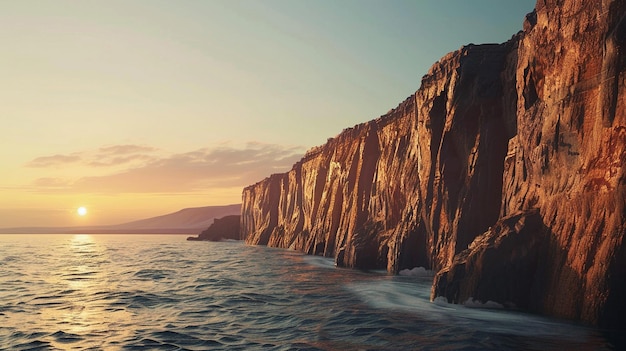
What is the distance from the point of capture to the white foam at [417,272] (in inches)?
1478

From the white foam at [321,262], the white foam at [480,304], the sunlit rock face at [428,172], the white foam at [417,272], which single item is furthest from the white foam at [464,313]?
the white foam at [321,262]

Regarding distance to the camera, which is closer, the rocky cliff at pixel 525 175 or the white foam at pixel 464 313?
the white foam at pixel 464 313

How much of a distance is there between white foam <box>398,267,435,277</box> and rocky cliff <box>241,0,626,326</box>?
602 millimetres

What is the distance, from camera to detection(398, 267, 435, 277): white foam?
123ft

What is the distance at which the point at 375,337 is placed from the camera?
16.5m

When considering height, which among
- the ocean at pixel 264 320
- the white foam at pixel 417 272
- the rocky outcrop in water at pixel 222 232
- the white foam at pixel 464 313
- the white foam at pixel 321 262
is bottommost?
the ocean at pixel 264 320

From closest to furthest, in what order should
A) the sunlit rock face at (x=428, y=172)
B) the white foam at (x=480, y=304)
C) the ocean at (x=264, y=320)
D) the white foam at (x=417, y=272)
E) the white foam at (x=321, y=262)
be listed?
the ocean at (x=264, y=320) < the white foam at (x=480, y=304) < the sunlit rock face at (x=428, y=172) < the white foam at (x=417, y=272) < the white foam at (x=321, y=262)

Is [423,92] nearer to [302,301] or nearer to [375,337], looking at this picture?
[302,301]

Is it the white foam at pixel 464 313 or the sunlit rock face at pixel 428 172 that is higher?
the sunlit rock face at pixel 428 172

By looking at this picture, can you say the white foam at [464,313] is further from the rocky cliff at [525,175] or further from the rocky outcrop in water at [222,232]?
the rocky outcrop in water at [222,232]

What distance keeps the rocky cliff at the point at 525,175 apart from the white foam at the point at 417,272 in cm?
60

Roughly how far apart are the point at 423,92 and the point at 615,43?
74.0ft

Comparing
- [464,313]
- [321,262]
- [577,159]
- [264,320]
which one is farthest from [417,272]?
[264,320]

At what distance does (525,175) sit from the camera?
25.4 metres
